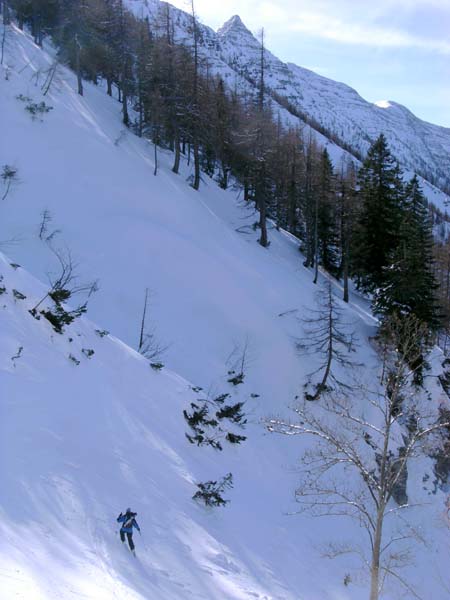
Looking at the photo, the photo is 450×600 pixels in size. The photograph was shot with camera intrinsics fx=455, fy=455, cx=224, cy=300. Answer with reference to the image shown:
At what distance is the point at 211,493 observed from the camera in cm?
1224

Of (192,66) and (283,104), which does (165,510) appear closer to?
(192,66)

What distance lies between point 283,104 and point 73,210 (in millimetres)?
151670

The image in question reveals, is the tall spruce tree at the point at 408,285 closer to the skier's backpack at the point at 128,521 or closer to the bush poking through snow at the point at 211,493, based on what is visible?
the bush poking through snow at the point at 211,493

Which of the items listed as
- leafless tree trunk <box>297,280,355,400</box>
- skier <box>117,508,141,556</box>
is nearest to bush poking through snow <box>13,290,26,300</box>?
skier <box>117,508,141,556</box>

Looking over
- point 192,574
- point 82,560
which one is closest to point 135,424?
point 192,574

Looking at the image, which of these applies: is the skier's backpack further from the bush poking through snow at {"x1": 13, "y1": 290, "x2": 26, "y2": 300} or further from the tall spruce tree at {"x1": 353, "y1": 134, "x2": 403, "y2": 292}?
the tall spruce tree at {"x1": 353, "y1": 134, "x2": 403, "y2": 292}

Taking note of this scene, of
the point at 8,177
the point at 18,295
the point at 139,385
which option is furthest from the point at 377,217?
the point at 18,295

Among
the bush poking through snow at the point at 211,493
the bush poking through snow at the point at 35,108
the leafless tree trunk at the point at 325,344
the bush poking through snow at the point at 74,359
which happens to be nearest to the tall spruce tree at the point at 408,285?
the leafless tree trunk at the point at 325,344

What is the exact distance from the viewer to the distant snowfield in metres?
8.19

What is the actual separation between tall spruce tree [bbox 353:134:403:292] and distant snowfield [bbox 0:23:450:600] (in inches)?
122

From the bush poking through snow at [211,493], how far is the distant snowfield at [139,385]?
303 mm

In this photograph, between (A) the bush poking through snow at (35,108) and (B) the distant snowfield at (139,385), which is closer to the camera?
(B) the distant snowfield at (139,385)

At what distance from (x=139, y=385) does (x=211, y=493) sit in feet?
13.9

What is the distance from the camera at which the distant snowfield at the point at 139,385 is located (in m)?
8.19
